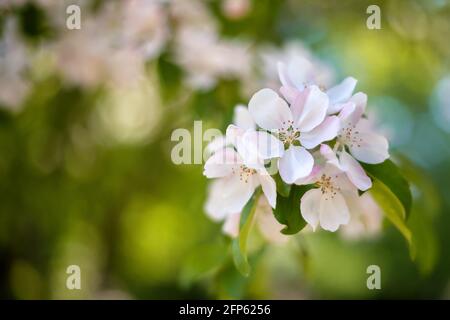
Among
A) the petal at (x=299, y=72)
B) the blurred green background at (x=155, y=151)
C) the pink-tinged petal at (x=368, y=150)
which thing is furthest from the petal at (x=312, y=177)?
the blurred green background at (x=155, y=151)

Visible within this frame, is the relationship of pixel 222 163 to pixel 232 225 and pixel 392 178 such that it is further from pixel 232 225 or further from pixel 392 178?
pixel 392 178

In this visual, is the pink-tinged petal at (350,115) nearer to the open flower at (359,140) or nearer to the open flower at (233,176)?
the open flower at (359,140)

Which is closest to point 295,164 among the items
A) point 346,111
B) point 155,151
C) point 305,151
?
point 305,151

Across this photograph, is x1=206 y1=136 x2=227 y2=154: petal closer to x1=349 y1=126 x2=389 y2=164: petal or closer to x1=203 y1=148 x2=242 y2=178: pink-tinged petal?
x1=203 y1=148 x2=242 y2=178: pink-tinged petal

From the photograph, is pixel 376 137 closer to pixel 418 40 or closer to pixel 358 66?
pixel 418 40
